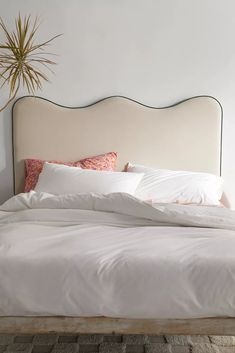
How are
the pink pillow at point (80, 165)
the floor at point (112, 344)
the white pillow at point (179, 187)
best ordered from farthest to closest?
the pink pillow at point (80, 165) → the white pillow at point (179, 187) → the floor at point (112, 344)

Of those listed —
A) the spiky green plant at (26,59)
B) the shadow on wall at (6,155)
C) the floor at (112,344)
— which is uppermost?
the spiky green plant at (26,59)

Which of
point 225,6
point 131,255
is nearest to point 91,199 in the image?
point 131,255

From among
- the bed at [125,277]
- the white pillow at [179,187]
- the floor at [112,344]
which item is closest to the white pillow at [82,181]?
the white pillow at [179,187]

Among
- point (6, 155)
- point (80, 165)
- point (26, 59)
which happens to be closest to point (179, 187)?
point (80, 165)

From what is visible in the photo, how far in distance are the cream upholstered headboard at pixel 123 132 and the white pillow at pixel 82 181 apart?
406 mm

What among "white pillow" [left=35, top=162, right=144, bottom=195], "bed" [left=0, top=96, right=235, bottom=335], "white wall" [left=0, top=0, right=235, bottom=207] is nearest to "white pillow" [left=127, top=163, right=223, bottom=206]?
"white pillow" [left=35, top=162, right=144, bottom=195]

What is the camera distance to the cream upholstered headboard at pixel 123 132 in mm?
3852

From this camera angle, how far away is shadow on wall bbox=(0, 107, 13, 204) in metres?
3.95

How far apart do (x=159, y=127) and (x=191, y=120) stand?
287mm

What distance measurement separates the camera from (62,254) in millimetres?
1955

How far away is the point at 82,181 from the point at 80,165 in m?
0.41

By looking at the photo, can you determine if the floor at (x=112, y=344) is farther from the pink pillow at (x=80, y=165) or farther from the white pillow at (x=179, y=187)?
the pink pillow at (x=80, y=165)

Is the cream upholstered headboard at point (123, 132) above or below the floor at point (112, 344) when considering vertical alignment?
above

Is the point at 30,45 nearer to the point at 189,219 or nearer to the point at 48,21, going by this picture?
the point at 48,21
